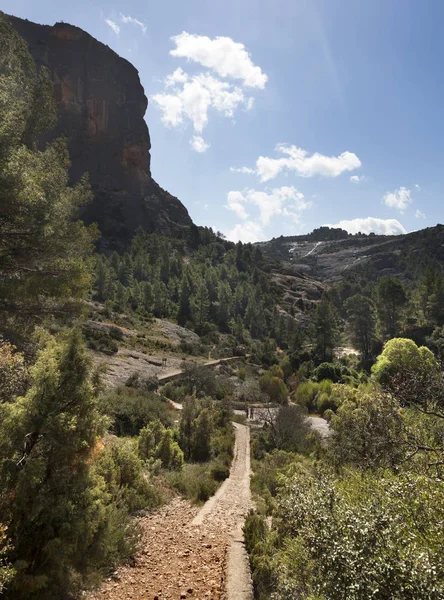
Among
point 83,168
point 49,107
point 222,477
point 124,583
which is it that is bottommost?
point 222,477

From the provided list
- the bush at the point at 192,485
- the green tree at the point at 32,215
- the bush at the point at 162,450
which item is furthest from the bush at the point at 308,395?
the green tree at the point at 32,215

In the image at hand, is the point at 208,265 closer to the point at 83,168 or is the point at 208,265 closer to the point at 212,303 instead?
the point at 212,303

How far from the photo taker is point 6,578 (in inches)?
166

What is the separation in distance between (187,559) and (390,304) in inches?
2288

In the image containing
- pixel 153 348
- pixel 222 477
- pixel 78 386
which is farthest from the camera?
pixel 153 348

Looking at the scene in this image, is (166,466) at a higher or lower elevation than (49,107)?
lower

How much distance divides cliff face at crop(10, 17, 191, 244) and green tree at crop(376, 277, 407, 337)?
67.4 metres

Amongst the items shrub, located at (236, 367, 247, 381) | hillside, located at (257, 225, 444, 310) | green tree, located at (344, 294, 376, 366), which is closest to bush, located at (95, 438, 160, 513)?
shrub, located at (236, 367, 247, 381)

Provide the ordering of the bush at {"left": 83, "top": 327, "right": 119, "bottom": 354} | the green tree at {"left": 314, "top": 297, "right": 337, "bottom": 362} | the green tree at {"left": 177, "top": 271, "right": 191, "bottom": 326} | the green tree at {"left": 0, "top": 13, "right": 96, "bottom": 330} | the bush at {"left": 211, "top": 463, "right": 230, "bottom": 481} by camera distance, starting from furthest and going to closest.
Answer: the green tree at {"left": 177, "top": 271, "right": 191, "bottom": 326} < the green tree at {"left": 314, "top": 297, "right": 337, "bottom": 362} < the bush at {"left": 83, "top": 327, "right": 119, "bottom": 354} < the bush at {"left": 211, "top": 463, "right": 230, "bottom": 481} < the green tree at {"left": 0, "top": 13, "right": 96, "bottom": 330}

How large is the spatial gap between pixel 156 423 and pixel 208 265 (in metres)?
83.3

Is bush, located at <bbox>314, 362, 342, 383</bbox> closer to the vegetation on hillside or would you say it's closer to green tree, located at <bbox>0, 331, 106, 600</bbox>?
the vegetation on hillside

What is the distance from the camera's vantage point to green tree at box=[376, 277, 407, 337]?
57594mm

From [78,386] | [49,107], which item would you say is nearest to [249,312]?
[49,107]

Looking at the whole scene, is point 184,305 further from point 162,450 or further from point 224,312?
point 162,450
